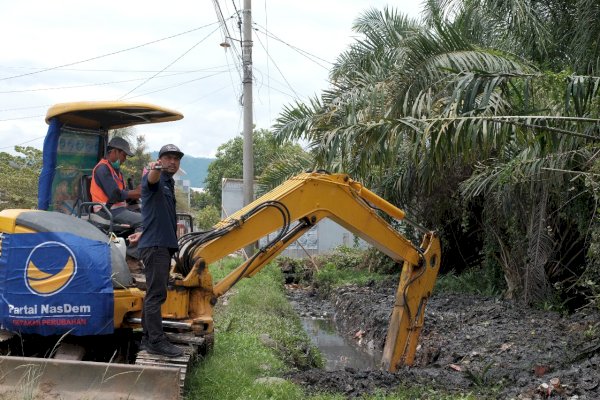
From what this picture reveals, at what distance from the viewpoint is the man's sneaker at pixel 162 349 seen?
6246mm

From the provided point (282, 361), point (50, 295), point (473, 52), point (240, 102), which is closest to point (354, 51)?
point (240, 102)

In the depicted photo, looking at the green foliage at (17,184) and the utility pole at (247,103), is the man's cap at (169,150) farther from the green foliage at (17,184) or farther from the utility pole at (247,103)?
the green foliage at (17,184)

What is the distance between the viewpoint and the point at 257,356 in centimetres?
838

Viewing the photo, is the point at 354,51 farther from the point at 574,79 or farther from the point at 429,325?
the point at 574,79

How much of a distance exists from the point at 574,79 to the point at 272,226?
340cm

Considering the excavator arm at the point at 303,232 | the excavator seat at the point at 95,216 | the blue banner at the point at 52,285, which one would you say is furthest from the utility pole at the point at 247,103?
the blue banner at the point at 52,285

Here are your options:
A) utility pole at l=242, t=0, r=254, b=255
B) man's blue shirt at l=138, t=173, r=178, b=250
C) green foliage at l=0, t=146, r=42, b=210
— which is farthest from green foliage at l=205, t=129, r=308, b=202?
man's blue shirt at l=138, t=173, r=178, b=250

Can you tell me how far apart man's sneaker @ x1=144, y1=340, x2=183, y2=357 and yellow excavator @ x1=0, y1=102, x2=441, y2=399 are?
7cm

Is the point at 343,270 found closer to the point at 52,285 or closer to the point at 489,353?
the point at 489,353

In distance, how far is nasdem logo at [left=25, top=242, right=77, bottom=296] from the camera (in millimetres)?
5945

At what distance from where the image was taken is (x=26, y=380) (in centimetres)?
521

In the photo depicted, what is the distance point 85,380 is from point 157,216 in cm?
160

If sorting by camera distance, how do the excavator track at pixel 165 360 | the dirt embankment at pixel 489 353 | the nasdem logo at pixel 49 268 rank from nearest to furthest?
the nasdem logo at pixel 49 268 → the excavator track at pixel 165 360 → the dirt embankment at pixel 489 353

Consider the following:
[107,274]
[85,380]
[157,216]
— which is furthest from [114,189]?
[85,380]
